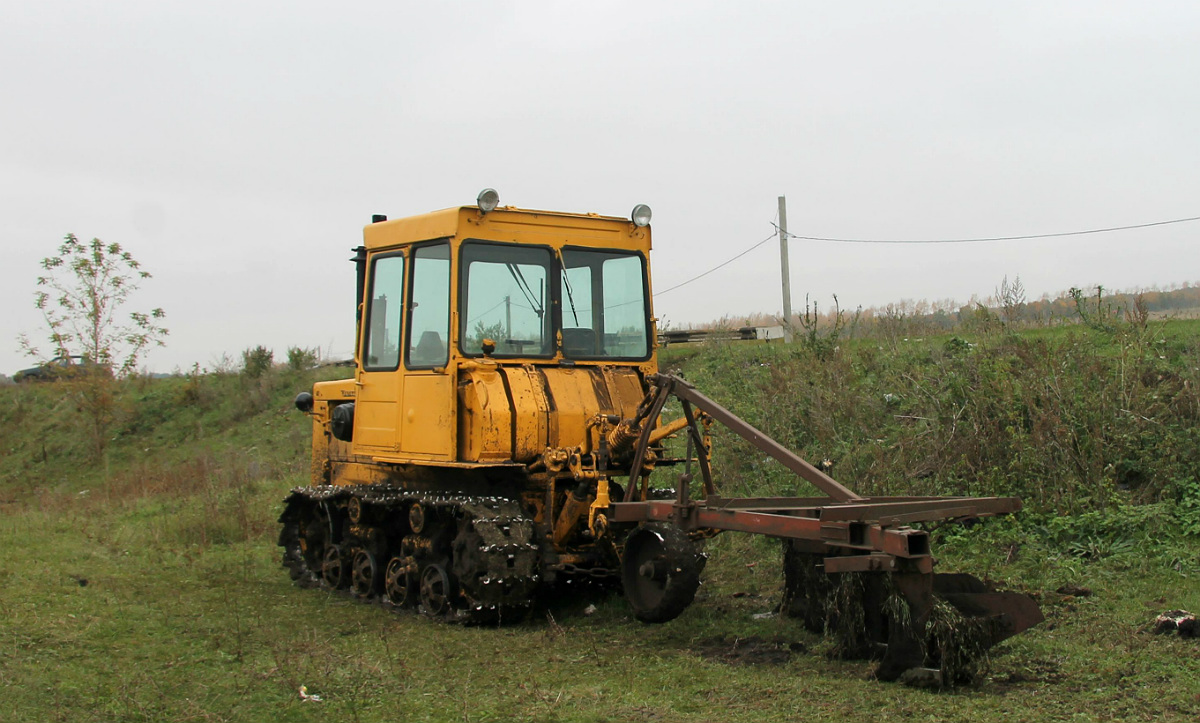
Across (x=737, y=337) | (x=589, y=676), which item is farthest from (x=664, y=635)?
(x=737, y=337)

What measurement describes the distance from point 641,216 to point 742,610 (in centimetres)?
341

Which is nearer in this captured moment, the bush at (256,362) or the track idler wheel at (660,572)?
the track idler wheel at (660,572)

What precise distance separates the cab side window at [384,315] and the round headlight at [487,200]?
1.08 m

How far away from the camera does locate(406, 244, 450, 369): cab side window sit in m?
8.66

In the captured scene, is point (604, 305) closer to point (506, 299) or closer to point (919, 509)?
point (506, 299)

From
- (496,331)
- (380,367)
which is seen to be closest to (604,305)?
(496,331)

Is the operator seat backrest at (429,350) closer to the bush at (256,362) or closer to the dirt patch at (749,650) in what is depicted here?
the dirt patch at (749,650)

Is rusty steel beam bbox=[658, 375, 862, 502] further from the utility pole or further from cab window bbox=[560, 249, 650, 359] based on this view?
the utility pole

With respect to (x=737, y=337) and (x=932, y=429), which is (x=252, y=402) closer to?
(x=737, y=337)

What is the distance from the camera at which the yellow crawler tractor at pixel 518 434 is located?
7402mm

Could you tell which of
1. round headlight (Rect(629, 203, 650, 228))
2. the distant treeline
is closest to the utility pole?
the distant treeline

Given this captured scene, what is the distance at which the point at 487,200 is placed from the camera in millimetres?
8539

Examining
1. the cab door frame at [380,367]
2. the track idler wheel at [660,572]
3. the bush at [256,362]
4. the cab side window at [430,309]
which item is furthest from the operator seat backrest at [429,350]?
the bush at [256,362]

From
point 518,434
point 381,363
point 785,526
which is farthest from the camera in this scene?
point 381,363
